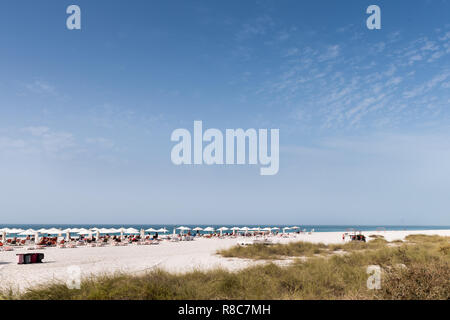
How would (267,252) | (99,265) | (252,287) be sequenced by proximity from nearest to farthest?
(252,287) < (99,265) < (267,252)

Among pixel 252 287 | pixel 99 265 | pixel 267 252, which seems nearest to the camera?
pixel 252 287

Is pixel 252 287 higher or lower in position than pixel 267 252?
higher

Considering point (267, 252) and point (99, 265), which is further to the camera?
point (267, 252)

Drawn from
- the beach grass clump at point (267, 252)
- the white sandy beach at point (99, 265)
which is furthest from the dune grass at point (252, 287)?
the beach grass clump at point (267, 252)

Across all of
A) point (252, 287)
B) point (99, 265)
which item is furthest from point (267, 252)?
point (252, 287)

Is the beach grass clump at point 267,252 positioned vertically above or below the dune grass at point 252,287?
below

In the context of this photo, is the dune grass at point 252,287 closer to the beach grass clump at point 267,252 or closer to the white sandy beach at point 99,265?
the white sandy beach at point 99,265

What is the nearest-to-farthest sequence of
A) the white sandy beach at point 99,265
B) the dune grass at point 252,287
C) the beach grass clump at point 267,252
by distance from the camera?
1. the dune grass at point 252,287
2. the white sandy beach at point 99,265
3. the beach grass clump at point 267,252

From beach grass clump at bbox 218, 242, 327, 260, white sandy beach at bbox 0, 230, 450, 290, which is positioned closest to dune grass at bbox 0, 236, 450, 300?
white sandy beach at bbox 0, 230, 450, 290

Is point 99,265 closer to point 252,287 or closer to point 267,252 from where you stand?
point 267,252
